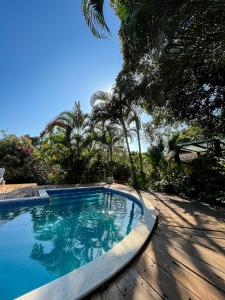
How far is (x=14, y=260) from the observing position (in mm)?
3879

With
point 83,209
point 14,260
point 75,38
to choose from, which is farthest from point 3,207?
point 75,38

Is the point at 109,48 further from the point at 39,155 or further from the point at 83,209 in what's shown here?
the point at 39,155

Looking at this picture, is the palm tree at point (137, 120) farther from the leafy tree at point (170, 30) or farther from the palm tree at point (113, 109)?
the leafy tree at point (170, 30)

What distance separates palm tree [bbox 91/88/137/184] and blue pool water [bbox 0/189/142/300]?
4.11 m

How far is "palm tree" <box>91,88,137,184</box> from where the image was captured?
10969mm

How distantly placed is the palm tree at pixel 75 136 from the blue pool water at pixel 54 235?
140 inches

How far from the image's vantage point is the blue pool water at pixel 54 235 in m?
3.45

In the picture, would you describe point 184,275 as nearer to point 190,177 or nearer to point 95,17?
point 95,17

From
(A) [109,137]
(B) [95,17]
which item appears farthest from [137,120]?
(B) [95,17]

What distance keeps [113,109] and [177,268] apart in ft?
30.8

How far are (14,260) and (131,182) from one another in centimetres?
852

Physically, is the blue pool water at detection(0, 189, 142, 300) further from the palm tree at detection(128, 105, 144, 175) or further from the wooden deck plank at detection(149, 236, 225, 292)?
the palm tree at detection(128, 105, 144, 175)

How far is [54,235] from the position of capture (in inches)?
207

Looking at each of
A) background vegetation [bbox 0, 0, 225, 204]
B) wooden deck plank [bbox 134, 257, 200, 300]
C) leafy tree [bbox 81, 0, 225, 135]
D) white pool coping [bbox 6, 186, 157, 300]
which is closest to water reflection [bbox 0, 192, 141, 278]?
white pool coping [bbox 6, 186, 157, 300]
